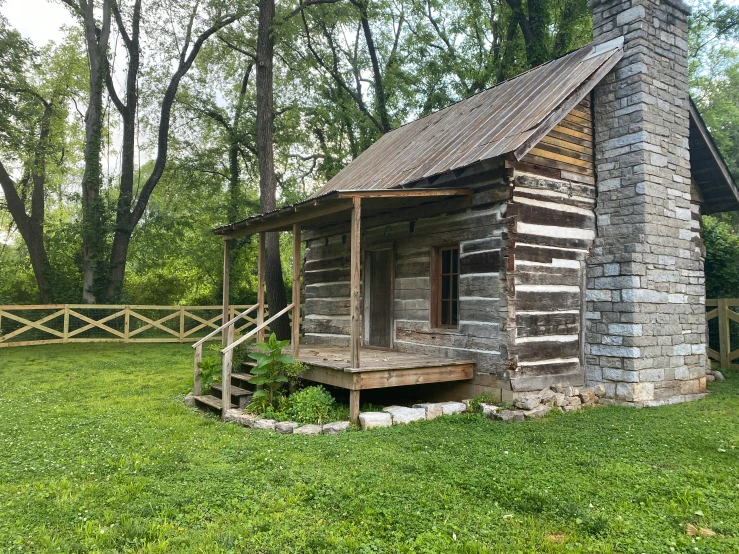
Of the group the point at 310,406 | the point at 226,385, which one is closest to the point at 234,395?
the point at 226,385

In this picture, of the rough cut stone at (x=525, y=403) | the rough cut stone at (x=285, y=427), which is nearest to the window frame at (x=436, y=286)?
the rough cut stone at (x=525, y=403)

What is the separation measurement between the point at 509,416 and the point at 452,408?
829 millimetres

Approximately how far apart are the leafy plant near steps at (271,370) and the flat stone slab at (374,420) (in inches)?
53.9

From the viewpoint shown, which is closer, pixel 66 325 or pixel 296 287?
pixel 296 287

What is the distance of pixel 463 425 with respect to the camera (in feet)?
23.0

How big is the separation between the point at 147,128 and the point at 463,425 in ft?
76.7

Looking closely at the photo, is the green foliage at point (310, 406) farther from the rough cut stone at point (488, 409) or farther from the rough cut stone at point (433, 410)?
the rough cut stone at point (488, 409)

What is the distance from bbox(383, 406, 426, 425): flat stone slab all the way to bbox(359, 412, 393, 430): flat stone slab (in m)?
0.11

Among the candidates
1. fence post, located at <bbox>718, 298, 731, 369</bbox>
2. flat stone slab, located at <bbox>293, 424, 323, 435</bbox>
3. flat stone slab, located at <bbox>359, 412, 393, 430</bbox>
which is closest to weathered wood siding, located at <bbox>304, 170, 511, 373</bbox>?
flat stone slab, located at <bbox>359, 412, 393, 430</bbox>

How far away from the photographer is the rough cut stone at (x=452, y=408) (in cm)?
759

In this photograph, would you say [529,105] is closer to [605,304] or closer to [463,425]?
[605,304]

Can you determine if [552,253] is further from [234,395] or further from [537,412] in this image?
[234,395]

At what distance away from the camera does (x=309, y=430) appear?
675cm

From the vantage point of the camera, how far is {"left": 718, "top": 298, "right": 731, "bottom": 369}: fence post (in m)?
11.3
